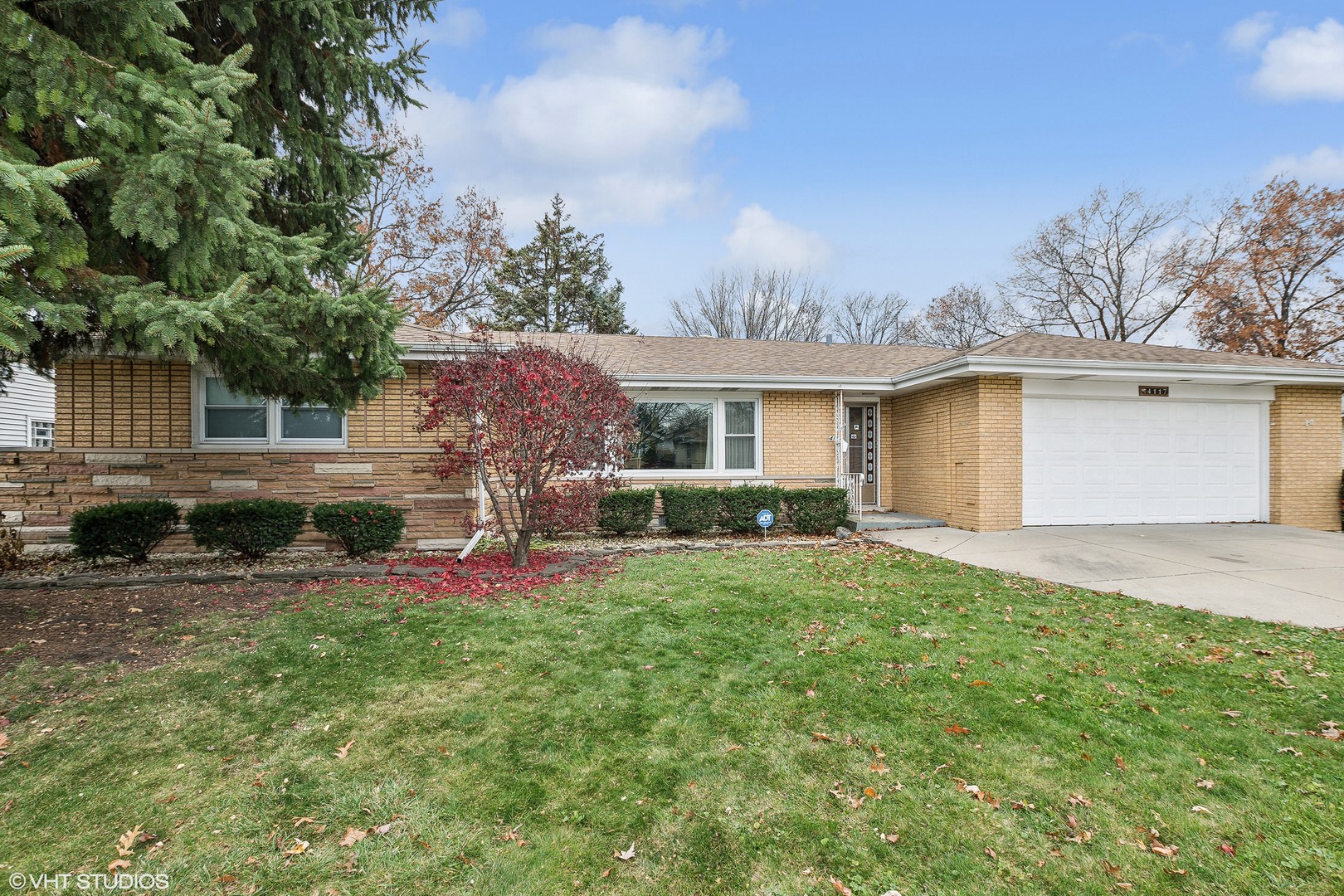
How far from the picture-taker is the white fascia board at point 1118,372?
9.25m

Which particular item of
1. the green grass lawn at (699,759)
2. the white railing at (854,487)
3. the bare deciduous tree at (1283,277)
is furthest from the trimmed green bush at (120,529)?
the bare deciduous tree at (1283,277)

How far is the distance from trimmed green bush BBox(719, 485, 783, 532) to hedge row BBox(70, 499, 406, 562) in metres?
5.11

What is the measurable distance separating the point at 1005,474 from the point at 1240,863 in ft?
27.2

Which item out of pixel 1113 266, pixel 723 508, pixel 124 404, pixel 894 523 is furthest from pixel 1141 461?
pixel 1113 266

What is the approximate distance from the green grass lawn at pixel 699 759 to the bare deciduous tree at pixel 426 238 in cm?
1689

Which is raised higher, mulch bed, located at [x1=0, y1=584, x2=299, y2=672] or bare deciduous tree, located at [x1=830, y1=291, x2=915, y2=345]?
bare deciduous tree, located at [x1=830, y1=291, x2=915, y2=345]

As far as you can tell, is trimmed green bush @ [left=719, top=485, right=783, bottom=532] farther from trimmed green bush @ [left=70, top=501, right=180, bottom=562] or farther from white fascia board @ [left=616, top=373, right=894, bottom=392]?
trimmed green bush @ [left=70, top=501, right=180, bottom=562]

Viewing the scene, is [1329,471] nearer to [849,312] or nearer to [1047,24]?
[1047,24]

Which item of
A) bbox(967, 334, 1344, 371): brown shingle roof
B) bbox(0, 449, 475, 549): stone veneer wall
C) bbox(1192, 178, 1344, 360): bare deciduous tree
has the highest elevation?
bbox(1192, 178, 1344, 360): bare deciduous tree

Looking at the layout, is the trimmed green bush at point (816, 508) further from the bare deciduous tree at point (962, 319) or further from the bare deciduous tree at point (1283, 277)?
the bare deciduous tree at point (962, 319)

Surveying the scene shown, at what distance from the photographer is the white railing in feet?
35.8

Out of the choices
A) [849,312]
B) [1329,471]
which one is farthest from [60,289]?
[849,312]

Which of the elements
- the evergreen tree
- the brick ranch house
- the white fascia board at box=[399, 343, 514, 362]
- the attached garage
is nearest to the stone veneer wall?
the brick ranch house

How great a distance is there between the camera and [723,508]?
384 inches
